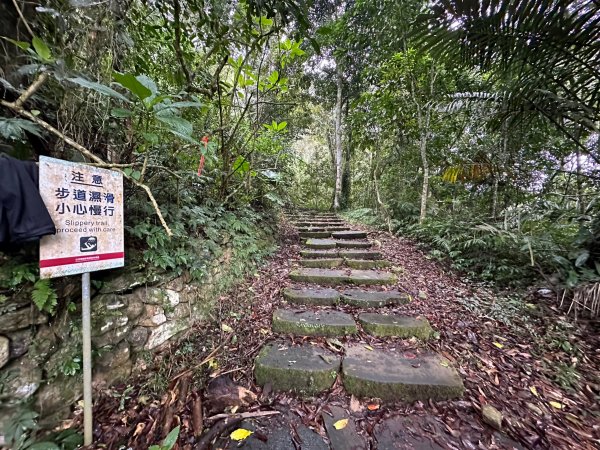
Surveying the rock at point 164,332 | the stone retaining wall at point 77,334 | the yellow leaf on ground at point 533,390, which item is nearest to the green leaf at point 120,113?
the stone retaining wall at point 77,334

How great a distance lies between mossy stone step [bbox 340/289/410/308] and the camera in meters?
2.42

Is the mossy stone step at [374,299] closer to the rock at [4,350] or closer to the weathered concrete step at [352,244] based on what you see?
the weathered concrete step at [352,244]

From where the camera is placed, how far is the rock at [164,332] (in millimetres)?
1876

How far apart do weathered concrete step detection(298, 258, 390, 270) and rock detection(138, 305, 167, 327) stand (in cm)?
190

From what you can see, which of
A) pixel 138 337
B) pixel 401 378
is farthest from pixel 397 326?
pixel 138 337

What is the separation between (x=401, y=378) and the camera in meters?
1.58

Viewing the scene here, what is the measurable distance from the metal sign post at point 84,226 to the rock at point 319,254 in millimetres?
2488

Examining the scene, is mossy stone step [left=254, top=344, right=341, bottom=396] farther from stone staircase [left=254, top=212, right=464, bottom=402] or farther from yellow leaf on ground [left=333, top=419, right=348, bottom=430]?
yellow leaf on ground [left=333, top=419, right=348, bottom=430]

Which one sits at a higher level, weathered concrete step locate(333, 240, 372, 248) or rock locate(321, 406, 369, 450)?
weathered concrete step locate(333, 240, 372, 248)

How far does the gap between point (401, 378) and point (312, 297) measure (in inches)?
42.9

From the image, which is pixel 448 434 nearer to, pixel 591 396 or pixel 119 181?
pixel 591 396

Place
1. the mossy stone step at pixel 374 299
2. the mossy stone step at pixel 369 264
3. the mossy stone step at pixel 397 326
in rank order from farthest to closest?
the mossy stone step at pixel 369 264 < the mossy stone step at pixel 374 299 < the mossy stone step at pixel 397 326

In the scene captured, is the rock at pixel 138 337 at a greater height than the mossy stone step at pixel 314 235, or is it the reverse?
the mossy stone step at pixel 314 235

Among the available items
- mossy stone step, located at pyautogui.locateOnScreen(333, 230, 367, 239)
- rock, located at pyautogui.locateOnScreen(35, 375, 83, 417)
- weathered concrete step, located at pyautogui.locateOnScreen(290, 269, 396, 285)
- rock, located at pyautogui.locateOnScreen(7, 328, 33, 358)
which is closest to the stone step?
mossy stone step, located at pyautogui.locateOnScreen(333, 230, 367, 239)
